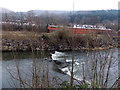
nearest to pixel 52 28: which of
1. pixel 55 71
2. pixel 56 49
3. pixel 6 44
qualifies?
pixel 56 49

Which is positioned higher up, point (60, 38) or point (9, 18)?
point (9, 18)

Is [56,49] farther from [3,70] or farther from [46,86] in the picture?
[46,86]

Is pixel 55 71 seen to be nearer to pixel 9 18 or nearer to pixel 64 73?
pixel 64 73

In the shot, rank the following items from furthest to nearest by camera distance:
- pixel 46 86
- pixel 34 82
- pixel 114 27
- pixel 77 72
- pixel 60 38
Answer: pixel 60 38 < pixel 77 72 < pixel 114 27 < pixel 46 86 < pixel 34 82

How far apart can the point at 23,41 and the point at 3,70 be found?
15.2 ft

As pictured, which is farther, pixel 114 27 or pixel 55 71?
pixel 55 71

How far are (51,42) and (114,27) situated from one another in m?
8.30

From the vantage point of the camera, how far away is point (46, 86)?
1.59m

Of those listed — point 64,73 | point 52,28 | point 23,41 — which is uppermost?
point 52,28

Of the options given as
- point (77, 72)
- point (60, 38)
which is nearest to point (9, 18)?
point (77, 72)

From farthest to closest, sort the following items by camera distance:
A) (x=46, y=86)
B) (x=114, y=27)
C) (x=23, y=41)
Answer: (x=23, y=41)
(x=114, y=27)
(x=46, y=86)

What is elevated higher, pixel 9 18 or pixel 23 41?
pixel 9 18

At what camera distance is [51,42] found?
10.2m

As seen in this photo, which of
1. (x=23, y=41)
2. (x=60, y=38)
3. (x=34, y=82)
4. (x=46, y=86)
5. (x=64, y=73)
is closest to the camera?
(x=34, y=82)
